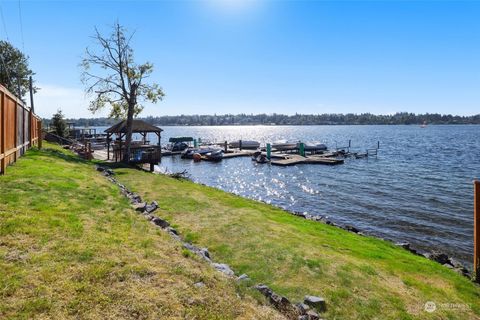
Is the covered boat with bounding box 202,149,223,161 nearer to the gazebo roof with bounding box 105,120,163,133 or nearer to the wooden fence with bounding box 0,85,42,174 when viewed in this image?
the gazebo roof with bounding box 105,120,163,133

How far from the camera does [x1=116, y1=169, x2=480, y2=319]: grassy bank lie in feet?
23.3

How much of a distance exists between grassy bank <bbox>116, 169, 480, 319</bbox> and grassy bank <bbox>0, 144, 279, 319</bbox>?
1.76 meters

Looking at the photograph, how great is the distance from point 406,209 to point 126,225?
18.9 metres

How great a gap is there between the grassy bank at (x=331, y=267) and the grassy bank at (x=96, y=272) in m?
1.76

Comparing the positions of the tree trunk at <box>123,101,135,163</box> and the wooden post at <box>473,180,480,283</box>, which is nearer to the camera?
the wooden post at <box>473,180,480,283</box>

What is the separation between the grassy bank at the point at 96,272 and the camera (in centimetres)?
461

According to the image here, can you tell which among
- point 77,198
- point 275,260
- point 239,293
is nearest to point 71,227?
point 77,198

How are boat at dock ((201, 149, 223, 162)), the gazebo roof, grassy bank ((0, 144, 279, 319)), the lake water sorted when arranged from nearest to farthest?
grassy bank ((0, 144, 279, 319)) < the lake water < the gazebo roof < boat at dock ((201, 149, 223, 162))

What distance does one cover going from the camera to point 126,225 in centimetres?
844

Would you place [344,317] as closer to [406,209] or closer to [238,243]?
[238,243]

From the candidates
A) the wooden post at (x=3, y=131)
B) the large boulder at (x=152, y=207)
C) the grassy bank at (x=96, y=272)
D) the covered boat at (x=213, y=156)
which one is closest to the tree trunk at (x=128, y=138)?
the large boulder at (x=152, y=207)

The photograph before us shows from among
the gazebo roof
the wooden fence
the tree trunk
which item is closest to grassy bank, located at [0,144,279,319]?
the wooden fence

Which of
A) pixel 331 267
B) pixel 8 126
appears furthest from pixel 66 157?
pixel 331 267

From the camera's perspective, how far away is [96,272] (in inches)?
213
